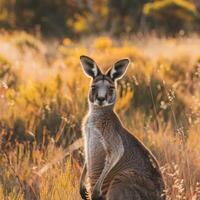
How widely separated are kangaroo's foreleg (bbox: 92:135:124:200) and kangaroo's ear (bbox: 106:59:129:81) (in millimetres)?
460

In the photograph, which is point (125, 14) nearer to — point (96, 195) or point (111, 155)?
point (111, 155)

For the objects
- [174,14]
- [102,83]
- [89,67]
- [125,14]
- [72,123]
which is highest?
[125,14]

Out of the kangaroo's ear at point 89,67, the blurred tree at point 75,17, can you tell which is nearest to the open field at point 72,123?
the kangaroo's ear at point 89,67

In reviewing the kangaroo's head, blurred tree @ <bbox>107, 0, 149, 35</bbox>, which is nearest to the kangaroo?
the kangaroo's head

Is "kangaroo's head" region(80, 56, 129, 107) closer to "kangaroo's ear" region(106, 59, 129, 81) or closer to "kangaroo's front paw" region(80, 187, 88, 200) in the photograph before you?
"kangaroo's ear" region(106, 59, 129, 81)

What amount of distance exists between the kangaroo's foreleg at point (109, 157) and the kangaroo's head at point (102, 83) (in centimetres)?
29

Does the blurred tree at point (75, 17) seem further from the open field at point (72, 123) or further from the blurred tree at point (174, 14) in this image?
the open field at point (72, 123)

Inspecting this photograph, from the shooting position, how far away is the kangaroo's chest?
5371 mm

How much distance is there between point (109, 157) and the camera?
5.25 m

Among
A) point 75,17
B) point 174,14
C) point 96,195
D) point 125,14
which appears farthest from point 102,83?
point 75,17

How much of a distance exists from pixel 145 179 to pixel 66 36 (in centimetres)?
2366

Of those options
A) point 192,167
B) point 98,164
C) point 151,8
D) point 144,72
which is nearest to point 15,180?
point 98,164

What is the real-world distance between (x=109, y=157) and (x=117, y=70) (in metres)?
0.67

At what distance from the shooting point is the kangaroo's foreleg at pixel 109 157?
516 centimetres
